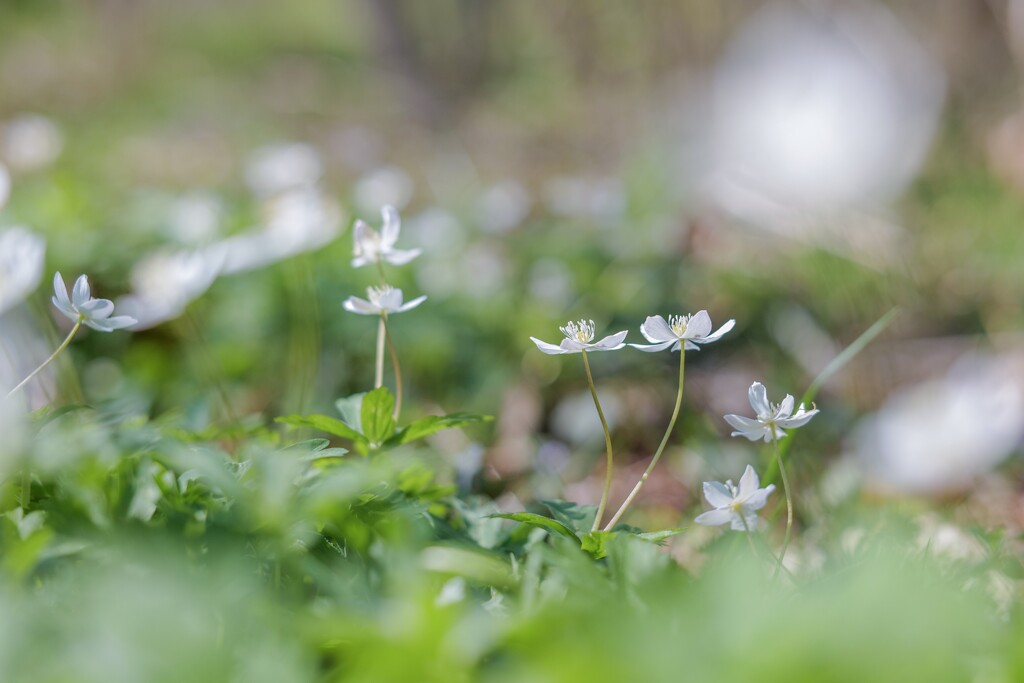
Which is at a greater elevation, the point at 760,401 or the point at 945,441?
the point at 760,401

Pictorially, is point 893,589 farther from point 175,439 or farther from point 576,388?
point 576,388

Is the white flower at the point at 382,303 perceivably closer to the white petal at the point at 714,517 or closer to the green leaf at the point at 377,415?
the green leaf at the point at 377,415

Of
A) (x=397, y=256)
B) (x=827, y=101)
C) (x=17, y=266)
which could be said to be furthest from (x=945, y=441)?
(x=827, y=101)

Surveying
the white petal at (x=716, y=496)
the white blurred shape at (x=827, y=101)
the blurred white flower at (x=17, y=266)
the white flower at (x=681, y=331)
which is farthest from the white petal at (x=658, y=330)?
the white blurred shape at (x=827, y=101)

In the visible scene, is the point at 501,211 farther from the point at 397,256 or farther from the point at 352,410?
the point at 352,410

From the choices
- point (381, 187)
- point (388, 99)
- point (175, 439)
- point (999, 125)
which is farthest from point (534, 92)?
point (175, 439)

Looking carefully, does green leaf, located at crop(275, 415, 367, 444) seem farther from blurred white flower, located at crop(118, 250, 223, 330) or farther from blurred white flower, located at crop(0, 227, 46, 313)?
blurred white flower, located at crop(118, 250, 223, 330)
